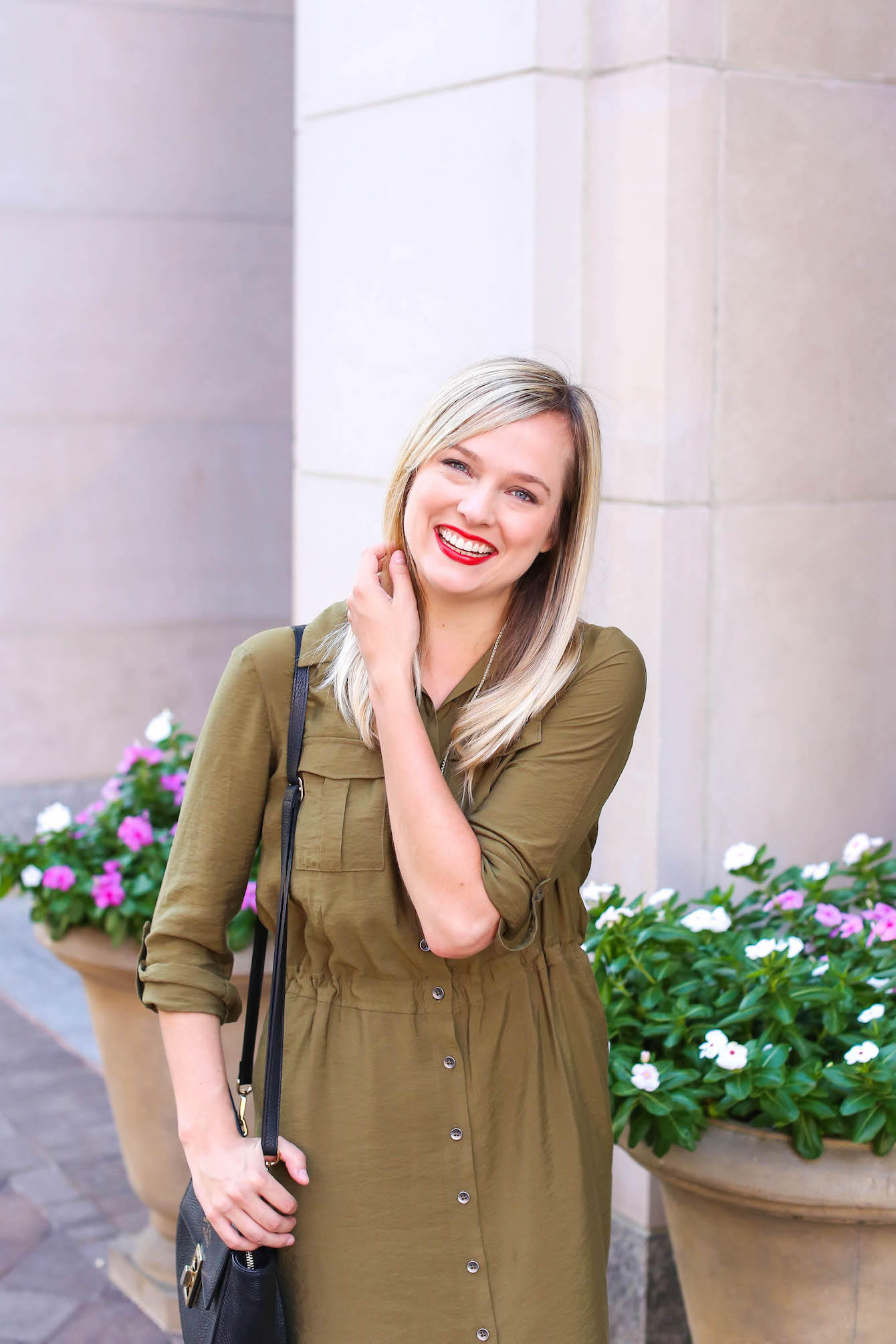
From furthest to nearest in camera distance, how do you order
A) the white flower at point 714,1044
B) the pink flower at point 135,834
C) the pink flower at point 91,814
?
1. the pink flower at point 91,814
2. the pink flower at point 135,834
3. the white flower at point 714,1044

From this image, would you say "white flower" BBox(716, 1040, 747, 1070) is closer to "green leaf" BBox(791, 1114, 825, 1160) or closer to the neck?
"green leaf" BBox(791, 1114, 825, 1160)

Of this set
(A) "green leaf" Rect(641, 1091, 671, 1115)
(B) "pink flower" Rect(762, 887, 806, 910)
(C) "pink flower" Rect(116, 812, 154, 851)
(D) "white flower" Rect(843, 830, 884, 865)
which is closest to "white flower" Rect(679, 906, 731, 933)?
(B) "pink flower" Rect(762, 887, 806, 910)

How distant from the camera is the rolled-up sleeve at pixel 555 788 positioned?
2059 mm

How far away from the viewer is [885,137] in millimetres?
3611

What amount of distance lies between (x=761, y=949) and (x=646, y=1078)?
13.3 inches

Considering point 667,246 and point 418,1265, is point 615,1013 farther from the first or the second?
point 667,246

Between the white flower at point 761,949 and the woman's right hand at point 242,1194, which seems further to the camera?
the white flower at point 761,949

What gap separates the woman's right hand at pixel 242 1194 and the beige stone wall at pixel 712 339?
1636 mm

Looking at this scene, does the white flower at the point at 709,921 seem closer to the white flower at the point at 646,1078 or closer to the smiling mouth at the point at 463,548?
the white flower at the point at 646,1078

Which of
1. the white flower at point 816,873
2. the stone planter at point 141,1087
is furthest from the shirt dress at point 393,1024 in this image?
the stone planter at point 141,1087

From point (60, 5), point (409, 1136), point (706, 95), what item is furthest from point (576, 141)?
point (60, 5)

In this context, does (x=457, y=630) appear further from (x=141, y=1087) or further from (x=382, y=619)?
(x=141, y=1087)

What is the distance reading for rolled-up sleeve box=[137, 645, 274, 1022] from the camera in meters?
2.11

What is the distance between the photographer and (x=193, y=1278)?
2.12 m
